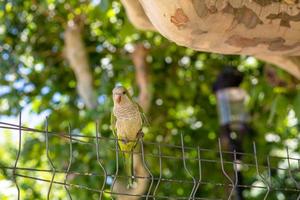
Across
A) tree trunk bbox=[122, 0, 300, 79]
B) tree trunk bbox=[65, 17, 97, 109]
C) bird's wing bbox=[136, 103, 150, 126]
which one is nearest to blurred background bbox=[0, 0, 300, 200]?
tree trunk bbox=[65, 17, 97, 109]

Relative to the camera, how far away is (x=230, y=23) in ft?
9.92

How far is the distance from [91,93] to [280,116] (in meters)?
1.80

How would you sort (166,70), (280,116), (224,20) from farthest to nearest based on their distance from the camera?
(166,70)
(280,116)
(224,20)

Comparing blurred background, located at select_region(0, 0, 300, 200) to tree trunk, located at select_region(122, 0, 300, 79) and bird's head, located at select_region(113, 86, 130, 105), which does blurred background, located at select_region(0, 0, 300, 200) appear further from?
tree trunk, located at select_region(122, 0, 300, 79)

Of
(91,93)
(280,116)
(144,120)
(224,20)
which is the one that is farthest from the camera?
(91,93)

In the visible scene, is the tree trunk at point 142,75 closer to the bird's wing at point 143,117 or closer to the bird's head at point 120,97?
the bird's wing at point 143,117


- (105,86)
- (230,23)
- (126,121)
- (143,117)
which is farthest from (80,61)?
(230,23)

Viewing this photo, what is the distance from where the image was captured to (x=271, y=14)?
122 inches

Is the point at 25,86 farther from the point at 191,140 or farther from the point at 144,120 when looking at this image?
the point at 144,120

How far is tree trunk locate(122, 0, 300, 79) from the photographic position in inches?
115

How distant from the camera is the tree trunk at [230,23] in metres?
2.91

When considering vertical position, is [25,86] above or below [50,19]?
below

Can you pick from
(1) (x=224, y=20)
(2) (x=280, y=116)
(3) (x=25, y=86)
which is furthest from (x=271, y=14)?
(3) (x=25, y=86)

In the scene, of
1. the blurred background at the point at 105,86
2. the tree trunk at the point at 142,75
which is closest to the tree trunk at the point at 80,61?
the blurred background at the point at 105,86
